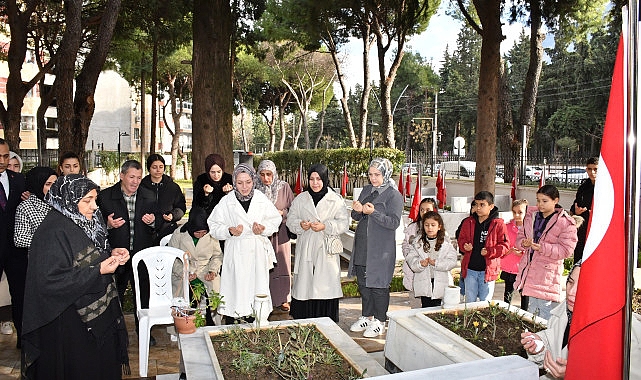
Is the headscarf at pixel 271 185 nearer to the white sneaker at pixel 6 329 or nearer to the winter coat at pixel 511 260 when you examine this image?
the winter coat at pixel 511 260

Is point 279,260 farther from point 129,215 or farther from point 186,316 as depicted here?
point 186,316

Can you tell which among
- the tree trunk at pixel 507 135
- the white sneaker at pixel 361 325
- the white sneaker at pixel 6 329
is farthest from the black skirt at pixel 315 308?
the tree trunk at pixel 507 135

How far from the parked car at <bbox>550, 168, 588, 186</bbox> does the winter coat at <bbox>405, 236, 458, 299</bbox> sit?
1002 cm

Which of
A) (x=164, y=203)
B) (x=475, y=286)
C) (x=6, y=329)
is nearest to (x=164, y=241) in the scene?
(x=164, y=203)

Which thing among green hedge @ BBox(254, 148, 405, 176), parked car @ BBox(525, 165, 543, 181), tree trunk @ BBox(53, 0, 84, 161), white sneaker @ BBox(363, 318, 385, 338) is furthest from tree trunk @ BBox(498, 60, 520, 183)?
A: tree trunk @ BBox(53, 0, 84, 161)

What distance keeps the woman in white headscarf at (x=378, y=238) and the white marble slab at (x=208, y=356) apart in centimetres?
108

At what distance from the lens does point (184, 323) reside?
12.8 feet

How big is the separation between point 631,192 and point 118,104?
1843 inches

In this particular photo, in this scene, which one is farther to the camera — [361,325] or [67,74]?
[67,74]

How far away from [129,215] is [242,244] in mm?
1229

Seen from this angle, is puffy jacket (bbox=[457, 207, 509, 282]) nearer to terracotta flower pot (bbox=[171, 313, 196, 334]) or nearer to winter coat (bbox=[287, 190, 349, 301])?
winter coat (bbox=[287, 190, 349, 301])

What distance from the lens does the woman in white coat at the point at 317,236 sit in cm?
518

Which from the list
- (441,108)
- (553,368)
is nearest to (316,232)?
(553,368)

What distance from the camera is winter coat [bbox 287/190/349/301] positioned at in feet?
17.0
